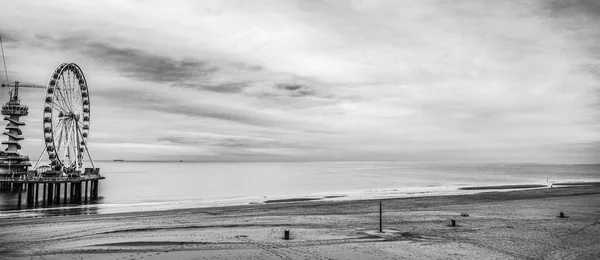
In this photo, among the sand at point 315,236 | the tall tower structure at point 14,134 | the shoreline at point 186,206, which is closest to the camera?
the sand at point 315,236

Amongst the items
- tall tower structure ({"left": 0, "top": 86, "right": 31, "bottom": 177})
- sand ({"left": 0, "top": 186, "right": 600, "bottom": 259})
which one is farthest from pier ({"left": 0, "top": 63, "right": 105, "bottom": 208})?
sand ({"left": 0, "top": 186, "right": 600, "bottom": 259})

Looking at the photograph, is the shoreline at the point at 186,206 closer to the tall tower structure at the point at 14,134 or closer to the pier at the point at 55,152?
the pier at the point at 55,152

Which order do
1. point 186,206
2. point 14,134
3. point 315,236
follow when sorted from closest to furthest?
point 315,236
point 186,206
point 14,134

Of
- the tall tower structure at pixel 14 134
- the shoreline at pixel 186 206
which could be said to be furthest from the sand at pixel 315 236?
the tall tower structure at pixel 14 134

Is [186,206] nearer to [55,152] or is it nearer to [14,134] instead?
[55,152]

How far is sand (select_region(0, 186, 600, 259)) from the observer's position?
1861 centimetres

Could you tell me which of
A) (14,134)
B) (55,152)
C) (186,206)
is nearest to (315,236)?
(186,206)

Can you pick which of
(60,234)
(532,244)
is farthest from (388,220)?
(60,234)

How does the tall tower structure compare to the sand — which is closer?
the sand

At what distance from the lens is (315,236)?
22500 millimetres

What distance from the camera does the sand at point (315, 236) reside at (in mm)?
18609

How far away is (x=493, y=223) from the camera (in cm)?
2750

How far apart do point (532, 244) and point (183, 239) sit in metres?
19.8

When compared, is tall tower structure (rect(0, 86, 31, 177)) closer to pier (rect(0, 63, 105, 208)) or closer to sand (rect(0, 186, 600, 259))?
pier (rect(0, 63, 105, 208))
